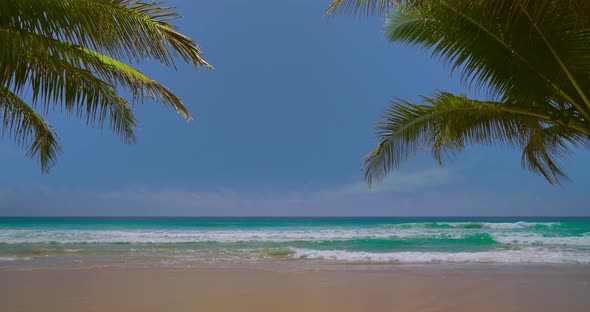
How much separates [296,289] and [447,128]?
3.47 meters

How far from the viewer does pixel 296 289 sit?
707 centimetres

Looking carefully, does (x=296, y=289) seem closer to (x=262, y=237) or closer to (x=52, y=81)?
(x=52, y=81)

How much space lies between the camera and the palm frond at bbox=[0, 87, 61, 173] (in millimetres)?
5254

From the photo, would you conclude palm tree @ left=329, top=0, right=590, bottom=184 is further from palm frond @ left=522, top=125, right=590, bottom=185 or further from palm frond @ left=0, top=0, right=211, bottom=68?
palm frond @ left=0, top=0, right=211, bottom=68

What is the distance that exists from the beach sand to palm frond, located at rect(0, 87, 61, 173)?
201cm

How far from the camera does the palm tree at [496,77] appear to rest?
362cm

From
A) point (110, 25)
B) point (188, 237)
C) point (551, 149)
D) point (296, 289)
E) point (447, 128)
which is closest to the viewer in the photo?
point (110, 25)


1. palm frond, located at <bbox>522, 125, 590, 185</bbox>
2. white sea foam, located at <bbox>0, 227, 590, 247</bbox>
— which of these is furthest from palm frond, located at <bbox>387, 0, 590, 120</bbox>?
white sea foam, located at <bbox>0, 227, 590, 247</bbox>

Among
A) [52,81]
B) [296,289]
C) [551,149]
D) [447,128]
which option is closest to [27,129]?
[52,81]

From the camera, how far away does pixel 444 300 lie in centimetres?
621

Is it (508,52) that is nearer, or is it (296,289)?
(508,52)

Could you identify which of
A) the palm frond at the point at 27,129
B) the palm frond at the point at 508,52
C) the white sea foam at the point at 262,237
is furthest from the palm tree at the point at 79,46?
the white sea foam at the point at 262,237

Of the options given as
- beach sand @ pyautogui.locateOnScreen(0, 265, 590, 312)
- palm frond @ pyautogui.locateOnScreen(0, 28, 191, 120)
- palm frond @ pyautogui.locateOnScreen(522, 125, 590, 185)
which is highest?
palm frond @ pyautogui.locateOnScreen(0, 28, 191, 120)

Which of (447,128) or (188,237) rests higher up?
(447,128)
